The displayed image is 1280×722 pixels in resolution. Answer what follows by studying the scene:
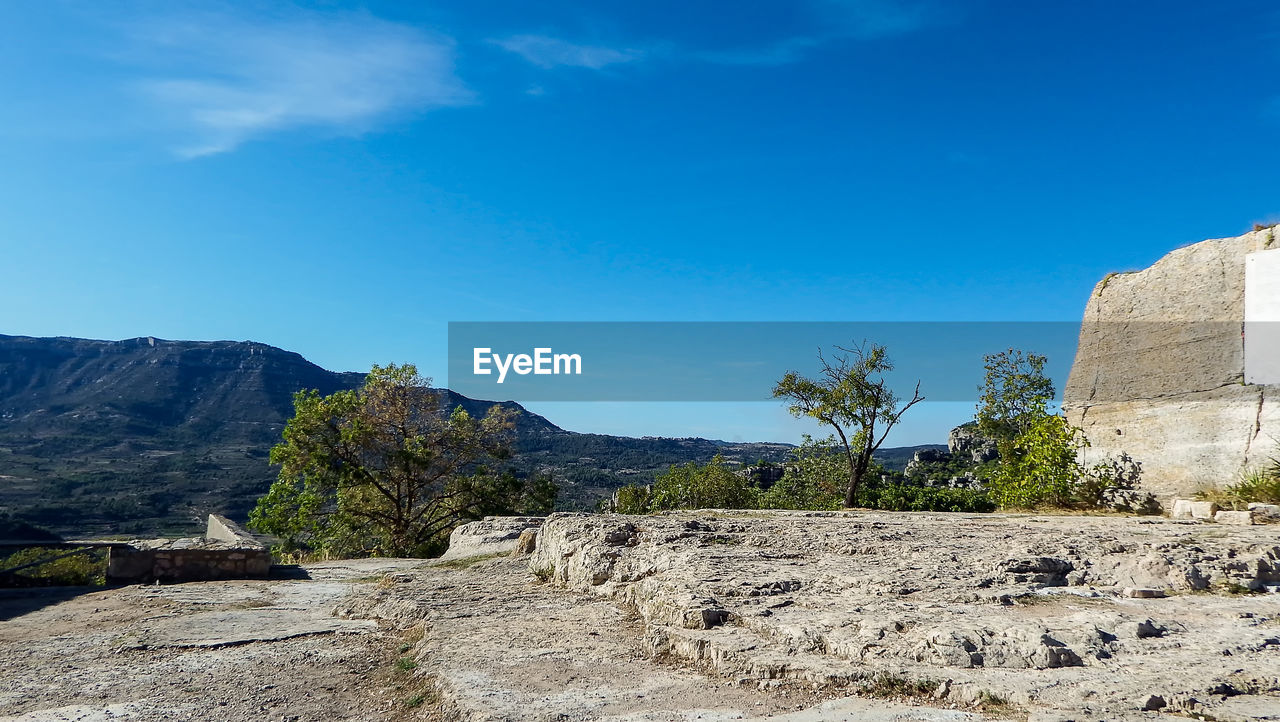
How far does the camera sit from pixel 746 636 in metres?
4.48

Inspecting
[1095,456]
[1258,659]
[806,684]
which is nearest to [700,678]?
[806,684]

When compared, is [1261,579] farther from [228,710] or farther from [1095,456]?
[228,710]

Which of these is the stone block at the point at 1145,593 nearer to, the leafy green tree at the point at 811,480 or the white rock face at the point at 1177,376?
the white rock face at the point at 1177,376

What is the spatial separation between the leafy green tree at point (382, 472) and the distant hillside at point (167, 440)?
10.3 feet

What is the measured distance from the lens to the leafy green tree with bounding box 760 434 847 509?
21625mm

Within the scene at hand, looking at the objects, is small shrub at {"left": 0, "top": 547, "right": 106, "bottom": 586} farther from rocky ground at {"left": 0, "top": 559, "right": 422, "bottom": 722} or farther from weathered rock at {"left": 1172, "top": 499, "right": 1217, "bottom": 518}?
weathered rock at {"left": 1172, "top": 499, "right": 1217, "bottom": 518}

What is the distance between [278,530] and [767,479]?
18.6 meters

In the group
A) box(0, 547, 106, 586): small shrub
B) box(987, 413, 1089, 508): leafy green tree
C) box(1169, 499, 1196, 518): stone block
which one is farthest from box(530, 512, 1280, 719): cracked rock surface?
box(0, 547, 106, 586): small shrub

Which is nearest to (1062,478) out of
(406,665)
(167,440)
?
(406,665)

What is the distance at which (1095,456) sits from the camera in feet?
31.9

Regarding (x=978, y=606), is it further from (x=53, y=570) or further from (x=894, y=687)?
(x=53, y=570)

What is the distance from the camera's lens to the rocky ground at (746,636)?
3.51 m

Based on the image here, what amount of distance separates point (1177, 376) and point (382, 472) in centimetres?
1706

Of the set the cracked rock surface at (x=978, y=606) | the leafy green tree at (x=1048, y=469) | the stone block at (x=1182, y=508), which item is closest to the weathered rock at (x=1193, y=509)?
the stone block at (x=1182, y=508)
